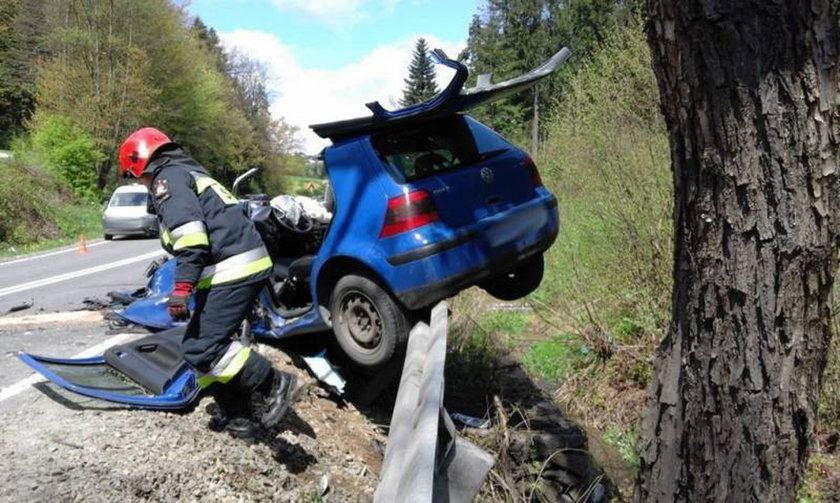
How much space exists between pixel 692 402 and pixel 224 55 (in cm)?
7497

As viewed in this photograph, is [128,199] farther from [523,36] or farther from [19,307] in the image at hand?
[523,36]

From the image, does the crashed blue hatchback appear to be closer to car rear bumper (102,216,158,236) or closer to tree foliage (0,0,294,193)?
car rear bumper (102,216,158,236)

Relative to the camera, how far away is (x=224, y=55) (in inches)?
2793

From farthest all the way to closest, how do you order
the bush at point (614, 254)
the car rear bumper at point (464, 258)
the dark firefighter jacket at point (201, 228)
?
the bush at point (614, 254), the car rear bumper at point (464, 258), the dark firefighter jacket at point (201, 228)

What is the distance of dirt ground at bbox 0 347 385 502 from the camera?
318 cm

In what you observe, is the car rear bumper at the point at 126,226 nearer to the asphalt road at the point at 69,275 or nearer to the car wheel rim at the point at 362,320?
the asphalt road at the point at 69,275

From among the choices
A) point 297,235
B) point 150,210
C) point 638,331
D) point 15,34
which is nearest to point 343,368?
point 297,235

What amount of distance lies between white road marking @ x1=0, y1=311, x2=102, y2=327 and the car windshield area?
14.6m

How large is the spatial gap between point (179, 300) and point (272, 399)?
0.82 metres

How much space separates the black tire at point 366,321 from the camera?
4.32 metres

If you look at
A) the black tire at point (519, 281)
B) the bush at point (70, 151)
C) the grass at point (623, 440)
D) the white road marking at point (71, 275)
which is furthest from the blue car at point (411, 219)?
the bush at point (70, 151)

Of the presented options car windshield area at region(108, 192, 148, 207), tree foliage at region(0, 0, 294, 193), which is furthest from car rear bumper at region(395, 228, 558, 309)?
tree foliage at region(0, 0, 294, 193)

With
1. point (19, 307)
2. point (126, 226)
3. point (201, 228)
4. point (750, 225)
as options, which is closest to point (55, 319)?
point (19, 307)

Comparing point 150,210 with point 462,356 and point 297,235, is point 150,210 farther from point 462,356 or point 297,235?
point 462,356
